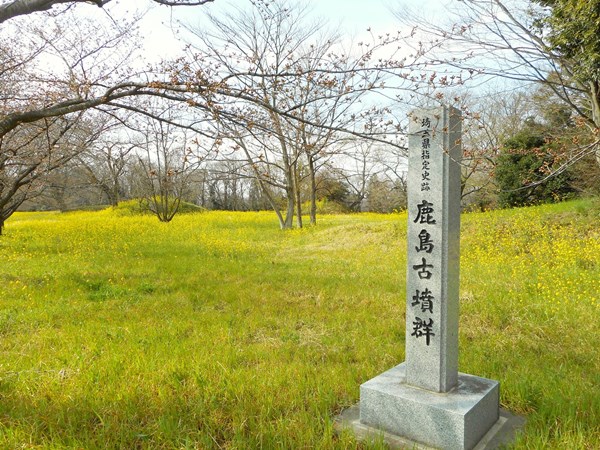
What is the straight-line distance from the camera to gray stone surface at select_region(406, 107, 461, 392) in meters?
2.94

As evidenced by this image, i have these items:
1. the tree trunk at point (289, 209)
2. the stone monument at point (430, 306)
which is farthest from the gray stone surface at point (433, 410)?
the tree trunk at point (289, 209)

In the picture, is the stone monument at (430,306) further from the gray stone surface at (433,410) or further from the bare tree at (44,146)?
the bare tree at (44,146)

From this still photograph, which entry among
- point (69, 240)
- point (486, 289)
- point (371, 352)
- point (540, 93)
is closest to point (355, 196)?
point (540, 93)

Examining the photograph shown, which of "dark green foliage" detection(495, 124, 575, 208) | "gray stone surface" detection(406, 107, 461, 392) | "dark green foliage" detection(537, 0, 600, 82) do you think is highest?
"dark green foliage" detection(537, 0, 600, 82)

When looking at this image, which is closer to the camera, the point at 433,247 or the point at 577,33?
the point at 433,247

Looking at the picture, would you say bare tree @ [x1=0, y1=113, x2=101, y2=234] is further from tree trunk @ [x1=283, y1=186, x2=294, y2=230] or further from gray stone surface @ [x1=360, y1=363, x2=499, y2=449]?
tree trunk @ [x1=283, y1=186, x2=294, y2=230]

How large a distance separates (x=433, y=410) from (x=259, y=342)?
2374 millimetres

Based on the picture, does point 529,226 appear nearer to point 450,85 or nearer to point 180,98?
point 450,85

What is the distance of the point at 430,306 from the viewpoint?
118 inches

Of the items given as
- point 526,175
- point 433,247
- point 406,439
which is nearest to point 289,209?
point 526,175

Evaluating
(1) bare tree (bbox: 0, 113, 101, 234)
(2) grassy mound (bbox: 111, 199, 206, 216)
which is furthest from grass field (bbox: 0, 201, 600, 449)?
(2) grassy mound (bbox: 111, 199, 206, 216)

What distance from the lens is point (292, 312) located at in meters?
5.82

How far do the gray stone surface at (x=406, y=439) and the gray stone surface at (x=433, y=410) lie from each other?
3 cm

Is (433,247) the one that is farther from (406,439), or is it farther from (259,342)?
(259,342)
